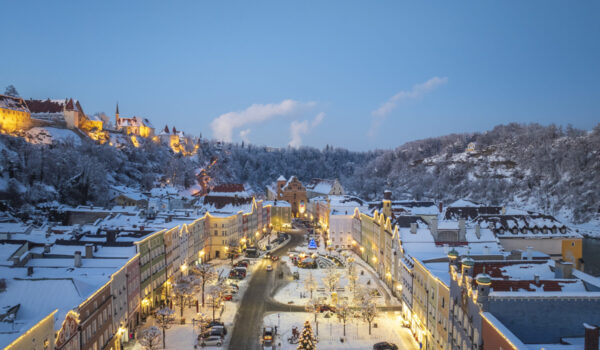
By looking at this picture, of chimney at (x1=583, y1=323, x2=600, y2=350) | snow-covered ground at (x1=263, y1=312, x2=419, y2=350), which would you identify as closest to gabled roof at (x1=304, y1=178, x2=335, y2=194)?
snow-covered ground at (x1=263, y1=312, x2=419, y2=350)

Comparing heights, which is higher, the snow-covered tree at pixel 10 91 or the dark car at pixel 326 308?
the snow-covered tree at pixel 10 91

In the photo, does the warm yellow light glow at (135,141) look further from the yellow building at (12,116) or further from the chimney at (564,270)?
the chimney at (564,270)

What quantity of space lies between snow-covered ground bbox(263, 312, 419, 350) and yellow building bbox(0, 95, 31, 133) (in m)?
93.0

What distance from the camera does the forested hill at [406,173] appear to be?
90.6 m

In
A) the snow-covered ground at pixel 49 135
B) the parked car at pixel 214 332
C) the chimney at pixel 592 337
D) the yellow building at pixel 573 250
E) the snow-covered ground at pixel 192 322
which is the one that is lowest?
the snow-covered ground at pixel 192 322

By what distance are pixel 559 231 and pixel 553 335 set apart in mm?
35634

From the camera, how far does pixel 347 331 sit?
123ft

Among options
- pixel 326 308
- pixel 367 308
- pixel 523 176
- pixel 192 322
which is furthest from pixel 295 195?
pixel 523 176

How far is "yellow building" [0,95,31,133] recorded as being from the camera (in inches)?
3922

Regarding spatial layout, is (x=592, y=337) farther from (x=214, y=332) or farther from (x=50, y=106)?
(x=50, y=106)

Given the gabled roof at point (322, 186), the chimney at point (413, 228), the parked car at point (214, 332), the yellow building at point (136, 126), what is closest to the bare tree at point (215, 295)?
the parked car at point (214, 332)

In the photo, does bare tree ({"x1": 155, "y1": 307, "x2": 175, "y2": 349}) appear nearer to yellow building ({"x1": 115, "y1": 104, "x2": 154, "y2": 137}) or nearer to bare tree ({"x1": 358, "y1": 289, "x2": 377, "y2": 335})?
bare tree ({"x1": 358, "y1": 289, "x2": 377, "y2": 335})

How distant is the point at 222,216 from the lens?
66688mm

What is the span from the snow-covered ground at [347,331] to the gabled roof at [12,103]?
9573 centimetres
